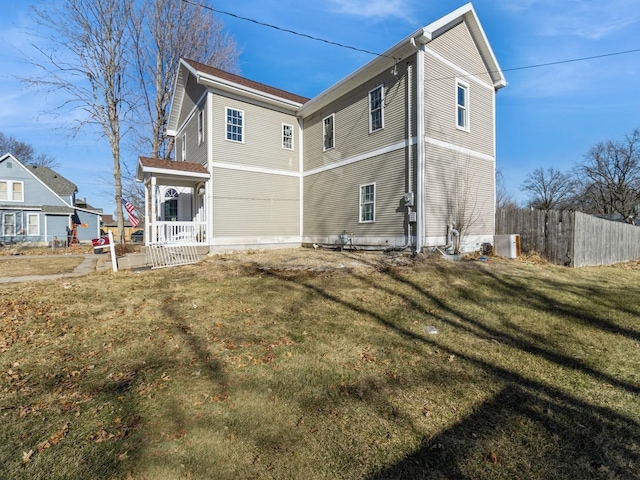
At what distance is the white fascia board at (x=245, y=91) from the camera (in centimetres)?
1180

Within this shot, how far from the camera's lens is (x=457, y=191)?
A: 10.9 m

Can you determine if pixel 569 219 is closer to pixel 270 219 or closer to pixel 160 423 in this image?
pixel 270 219

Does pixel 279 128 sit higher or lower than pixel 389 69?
lower

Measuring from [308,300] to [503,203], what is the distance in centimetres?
4426

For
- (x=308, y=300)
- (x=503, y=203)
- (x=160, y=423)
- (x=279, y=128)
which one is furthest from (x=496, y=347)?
(x=503, y=203)

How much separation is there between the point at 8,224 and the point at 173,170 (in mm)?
21472

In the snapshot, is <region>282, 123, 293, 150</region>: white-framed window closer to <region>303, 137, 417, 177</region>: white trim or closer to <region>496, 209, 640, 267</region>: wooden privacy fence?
<region>303, 137, 417, 177</region>: white trim

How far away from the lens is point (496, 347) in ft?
13.4

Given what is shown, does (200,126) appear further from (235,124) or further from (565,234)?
(565,234)

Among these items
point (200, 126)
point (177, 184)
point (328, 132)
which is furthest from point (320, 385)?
point (200, 126)

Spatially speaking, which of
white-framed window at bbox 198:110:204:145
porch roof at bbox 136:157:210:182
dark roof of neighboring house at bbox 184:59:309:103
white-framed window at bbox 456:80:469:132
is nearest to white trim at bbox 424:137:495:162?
white-framed window at bbox 456:80:469:132

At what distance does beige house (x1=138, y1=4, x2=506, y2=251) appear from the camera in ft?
33.0

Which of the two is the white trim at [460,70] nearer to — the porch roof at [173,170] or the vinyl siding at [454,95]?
the vinyl siding at [454,95]

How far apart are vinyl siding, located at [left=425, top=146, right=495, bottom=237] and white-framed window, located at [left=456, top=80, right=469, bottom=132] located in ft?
3.85
